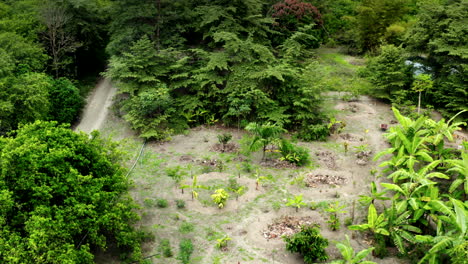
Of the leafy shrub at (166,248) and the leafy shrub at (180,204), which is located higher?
the leafy shrub at (166,248)

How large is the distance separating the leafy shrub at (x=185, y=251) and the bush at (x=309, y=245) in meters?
3.11

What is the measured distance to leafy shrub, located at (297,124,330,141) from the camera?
18656 mm

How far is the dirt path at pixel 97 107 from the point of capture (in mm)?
20891

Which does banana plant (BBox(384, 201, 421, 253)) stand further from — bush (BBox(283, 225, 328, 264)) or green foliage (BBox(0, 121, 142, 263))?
green foliage (BBox(0, 121, 142, 263))

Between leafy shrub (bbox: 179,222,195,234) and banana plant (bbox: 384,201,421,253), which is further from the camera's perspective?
leafy shrub (bbox: 179,222,195,234)

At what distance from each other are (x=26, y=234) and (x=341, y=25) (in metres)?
29.6

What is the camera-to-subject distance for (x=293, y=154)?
1689 cm

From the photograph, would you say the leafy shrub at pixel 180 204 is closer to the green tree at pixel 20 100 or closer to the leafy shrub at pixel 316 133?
the leafy shrub at pixel 316 133

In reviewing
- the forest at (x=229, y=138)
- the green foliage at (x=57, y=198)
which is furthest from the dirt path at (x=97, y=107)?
the green foliage at (x=57, y=198)

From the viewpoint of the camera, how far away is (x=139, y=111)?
1962 cm

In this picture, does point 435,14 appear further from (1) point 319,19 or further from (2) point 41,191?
(2) point 41,191

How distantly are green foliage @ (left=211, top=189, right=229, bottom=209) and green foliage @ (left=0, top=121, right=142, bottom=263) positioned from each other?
340 cm

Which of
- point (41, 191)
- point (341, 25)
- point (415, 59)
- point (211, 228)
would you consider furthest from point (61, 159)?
point (341, 25)

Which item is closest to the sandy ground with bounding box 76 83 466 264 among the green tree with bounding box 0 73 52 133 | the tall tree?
the green tree with bounding box 0 73 52 133
